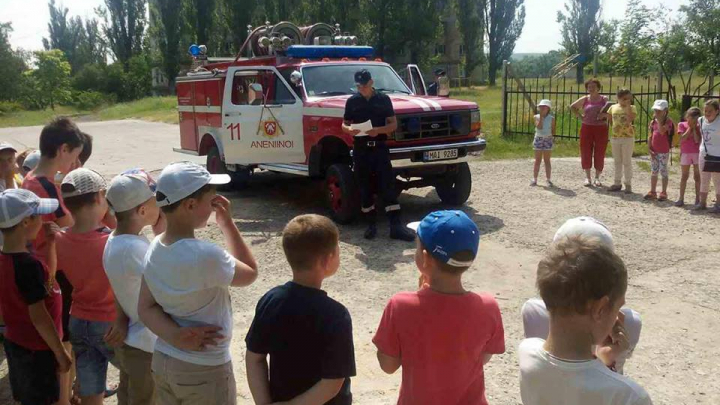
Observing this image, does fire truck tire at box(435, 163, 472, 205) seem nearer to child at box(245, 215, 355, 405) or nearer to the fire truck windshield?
the fire truck windshield

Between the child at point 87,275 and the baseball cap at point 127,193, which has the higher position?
the baseball cap at point 127,193

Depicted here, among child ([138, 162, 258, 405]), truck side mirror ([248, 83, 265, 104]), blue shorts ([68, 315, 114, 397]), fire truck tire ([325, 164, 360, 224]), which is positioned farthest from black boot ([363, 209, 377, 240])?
child ([138, 162, 258, 405])

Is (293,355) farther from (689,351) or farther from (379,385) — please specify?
(689,351)

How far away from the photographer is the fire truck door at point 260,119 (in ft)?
29.9

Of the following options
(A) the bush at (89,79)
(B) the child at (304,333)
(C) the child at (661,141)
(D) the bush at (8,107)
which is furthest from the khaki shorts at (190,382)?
(A) the bush at (89,79)

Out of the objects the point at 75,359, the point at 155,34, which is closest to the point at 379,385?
the point at 75,359

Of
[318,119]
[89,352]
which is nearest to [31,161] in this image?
[89,352]

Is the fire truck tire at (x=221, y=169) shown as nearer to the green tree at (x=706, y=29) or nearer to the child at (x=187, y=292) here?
the child at (x=187, y=292)

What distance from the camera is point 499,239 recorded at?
7.66 m

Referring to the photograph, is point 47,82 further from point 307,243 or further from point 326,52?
point 307,243

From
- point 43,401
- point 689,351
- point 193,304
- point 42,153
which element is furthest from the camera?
point 689,351

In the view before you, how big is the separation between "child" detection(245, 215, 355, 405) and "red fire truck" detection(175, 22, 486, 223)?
5.63m

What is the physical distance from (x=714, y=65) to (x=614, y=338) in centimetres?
2193

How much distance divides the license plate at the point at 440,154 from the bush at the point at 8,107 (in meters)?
44.3
